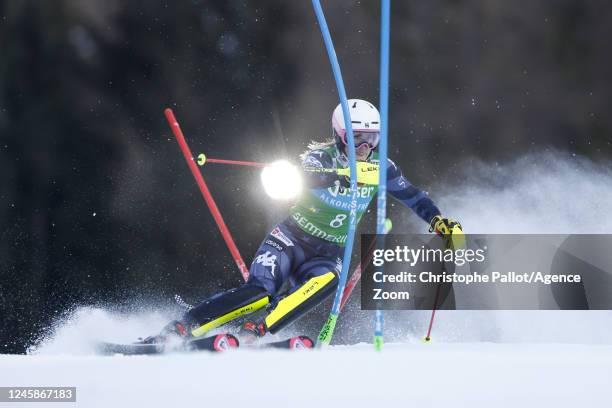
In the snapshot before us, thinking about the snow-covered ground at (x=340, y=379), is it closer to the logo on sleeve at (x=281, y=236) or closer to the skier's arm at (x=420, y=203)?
the skier's arm at (x=420, y=203)

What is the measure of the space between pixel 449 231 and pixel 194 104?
77.3 inches

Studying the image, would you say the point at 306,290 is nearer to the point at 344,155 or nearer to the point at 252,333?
the point at 252,333

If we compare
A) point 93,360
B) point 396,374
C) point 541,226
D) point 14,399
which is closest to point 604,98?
point 541,226

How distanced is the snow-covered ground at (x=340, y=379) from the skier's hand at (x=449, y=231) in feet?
2.26

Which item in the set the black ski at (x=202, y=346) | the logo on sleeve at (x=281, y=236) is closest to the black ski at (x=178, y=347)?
the black ski at (x=202, y=346)

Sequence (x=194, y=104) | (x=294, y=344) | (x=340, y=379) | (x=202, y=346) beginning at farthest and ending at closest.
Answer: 1. (x=194, y=104)
2. (x=294, y=344)
3. (x=202, y=346)
4. (x=340, y=379)

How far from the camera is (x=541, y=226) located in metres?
4.65

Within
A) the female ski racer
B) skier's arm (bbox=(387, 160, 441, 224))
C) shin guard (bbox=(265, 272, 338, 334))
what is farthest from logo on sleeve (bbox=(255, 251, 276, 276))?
skier's arm (bbox=(387, 160, 441, 224))

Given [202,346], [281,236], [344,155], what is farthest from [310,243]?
[202,346]

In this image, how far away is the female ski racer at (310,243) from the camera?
335 centimetres

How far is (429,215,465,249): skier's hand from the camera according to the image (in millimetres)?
3318

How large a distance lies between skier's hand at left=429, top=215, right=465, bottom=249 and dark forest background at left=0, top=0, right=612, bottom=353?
3.09ft

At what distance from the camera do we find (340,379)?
7.06ft

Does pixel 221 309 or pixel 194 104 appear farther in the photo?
pixel 194 104
